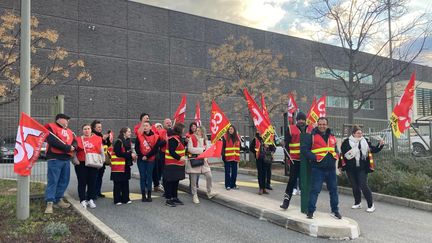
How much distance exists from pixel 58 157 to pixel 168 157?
2.28 m

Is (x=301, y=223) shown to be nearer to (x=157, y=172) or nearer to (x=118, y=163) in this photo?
(x=118, y=163)

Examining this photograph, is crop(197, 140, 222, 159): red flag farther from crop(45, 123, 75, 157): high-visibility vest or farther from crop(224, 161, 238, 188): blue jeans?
crop(45, 123, 75, 157): high-visibility vest

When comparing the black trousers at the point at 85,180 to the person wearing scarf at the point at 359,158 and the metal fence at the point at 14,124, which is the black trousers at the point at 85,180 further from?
the person wearing scarf at the point at 359,158

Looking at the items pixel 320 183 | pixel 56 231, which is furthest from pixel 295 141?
pixel 56 231

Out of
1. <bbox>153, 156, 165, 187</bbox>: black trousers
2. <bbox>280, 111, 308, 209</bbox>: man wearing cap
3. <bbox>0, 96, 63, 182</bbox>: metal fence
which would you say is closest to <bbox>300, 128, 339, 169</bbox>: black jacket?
<bbox>280, 111, 308, 209</bbox>: man wearing cap

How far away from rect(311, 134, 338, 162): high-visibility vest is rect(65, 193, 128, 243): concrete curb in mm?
3721

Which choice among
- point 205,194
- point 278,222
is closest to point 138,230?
point 278,222

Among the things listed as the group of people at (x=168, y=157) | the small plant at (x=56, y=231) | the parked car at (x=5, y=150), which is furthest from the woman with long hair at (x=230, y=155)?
the parked car at (x=5, y=150)

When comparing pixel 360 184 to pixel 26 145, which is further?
pixel 360 184

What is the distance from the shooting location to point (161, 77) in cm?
3569

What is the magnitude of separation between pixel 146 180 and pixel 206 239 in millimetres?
3416

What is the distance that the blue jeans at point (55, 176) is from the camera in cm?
794

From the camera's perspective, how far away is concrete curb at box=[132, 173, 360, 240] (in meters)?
6.69

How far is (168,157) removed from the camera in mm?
9125
